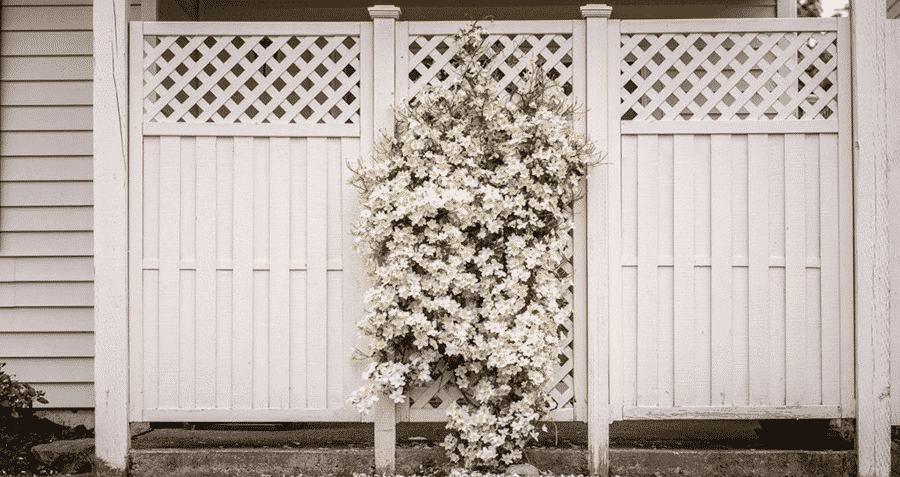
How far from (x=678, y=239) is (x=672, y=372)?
69 centimetres

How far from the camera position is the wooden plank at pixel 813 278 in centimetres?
397

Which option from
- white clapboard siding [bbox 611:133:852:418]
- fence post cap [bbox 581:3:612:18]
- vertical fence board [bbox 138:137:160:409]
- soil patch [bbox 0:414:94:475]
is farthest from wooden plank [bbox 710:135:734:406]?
soil patch [bbox 0:414:94:475]

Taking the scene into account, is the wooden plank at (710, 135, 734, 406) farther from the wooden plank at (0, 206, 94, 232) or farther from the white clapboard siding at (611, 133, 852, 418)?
the wooden plank at (0, 206, 94, 232)

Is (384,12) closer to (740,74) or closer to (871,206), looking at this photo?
(740,74)

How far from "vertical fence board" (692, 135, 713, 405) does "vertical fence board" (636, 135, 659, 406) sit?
0.21 meters

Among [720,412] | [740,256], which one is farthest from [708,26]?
[720,412]

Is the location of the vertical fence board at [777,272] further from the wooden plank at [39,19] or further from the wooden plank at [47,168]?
the wooden plank at [39,19]

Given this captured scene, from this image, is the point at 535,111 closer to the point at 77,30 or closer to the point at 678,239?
the point at 678,239

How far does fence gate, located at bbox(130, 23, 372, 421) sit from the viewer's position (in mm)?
4016

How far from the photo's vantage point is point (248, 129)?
158 inches

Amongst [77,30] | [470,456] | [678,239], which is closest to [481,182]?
[678,239]

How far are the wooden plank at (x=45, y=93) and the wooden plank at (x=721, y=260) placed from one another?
12.7 feet

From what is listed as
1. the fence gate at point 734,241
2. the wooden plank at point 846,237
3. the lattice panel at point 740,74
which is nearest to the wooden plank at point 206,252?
the fence gate at point 734,241

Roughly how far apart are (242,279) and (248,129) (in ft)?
2.57
